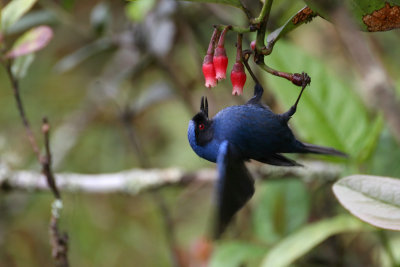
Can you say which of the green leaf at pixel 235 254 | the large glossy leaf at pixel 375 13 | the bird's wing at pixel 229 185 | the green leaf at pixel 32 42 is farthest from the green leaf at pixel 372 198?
the green leaf at pixel 32 42

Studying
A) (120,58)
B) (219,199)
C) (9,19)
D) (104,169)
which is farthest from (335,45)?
(219,199)

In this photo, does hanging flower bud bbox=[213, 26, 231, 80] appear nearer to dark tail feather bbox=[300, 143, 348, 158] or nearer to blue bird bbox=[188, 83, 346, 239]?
blue bird bbox=[188, 83, 346, 239]

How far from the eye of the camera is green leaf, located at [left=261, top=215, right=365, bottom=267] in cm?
173

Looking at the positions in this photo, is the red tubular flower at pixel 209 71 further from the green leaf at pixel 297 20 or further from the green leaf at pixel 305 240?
the green leaf at pixel 305 240

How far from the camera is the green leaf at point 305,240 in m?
1.73

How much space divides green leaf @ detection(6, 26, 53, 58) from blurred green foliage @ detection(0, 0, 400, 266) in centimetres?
48

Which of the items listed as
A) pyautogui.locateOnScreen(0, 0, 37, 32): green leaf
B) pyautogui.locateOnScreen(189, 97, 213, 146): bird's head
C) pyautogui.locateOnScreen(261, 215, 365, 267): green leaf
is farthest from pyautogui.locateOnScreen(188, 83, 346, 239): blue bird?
pyautogui.locateOnScreen(0, 0, 37, 32): green leaf

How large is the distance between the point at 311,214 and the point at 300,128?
3.03 feet

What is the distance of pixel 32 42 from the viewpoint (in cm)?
164

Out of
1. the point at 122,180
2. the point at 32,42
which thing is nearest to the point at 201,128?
the point at 32,42

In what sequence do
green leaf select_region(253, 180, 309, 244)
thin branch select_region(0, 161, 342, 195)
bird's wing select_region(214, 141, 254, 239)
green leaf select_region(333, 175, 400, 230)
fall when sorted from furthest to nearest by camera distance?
thin branch select_region(0, 161, 342, 195)
green leaf select_region(253, 180, 309, 244)
green leaf select_region(333, 175, 400, 230)
bird's wing select_region(214, 141, 254, 239)

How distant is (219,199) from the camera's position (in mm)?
975

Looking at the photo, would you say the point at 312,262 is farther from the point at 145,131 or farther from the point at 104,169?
the point at 145,131

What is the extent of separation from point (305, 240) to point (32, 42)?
3.57ft
